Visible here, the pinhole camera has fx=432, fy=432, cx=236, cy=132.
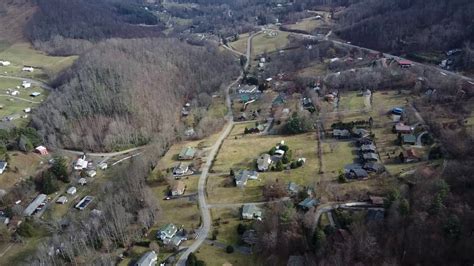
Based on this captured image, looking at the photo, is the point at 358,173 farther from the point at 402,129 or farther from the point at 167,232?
the point at 167,232

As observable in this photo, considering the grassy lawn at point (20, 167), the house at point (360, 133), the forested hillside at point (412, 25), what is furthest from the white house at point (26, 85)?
the forested hillside at point (412, 25)

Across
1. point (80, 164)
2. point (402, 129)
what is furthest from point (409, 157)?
point (80, 164)

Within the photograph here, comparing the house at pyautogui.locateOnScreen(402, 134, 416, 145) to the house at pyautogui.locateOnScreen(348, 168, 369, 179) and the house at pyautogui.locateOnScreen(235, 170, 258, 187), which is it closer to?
the house at pyautogui.locateOnScreen(348, 168, 369, 179)

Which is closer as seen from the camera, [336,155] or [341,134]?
[336,155]

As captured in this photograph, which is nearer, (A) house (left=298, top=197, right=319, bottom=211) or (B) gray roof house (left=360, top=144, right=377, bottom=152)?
(A) house (left=298, top=197, right=319, bottom=211)

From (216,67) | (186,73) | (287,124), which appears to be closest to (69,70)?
(186,73)

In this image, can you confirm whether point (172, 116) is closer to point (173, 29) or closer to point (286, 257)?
point (286, 257)

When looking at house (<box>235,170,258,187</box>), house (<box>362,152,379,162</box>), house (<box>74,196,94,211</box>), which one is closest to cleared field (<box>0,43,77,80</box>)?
house (<box>74,196,94,211</box>)

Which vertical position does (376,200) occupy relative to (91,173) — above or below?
above
